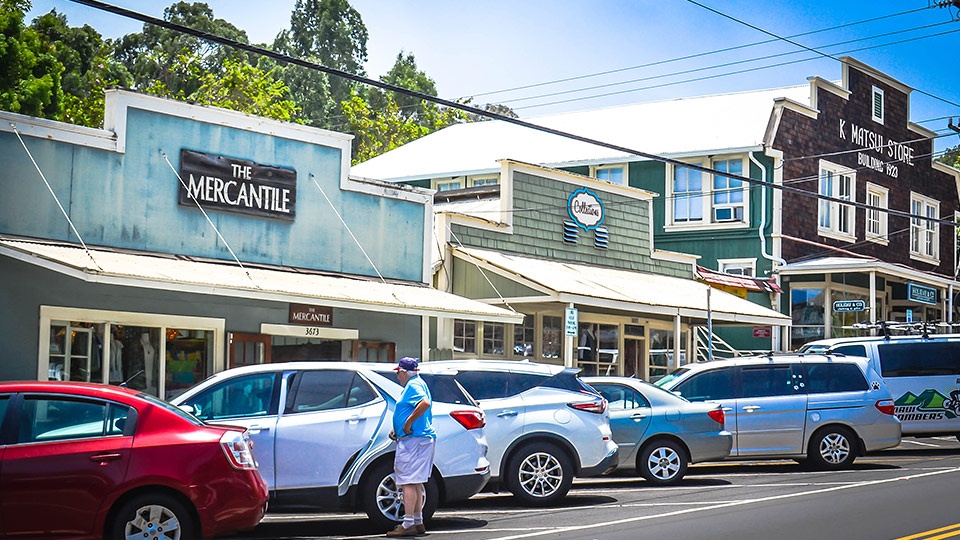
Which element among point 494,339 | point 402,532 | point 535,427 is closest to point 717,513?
point 535,427

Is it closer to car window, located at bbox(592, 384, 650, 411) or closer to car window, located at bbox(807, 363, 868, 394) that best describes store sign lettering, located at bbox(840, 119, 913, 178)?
car window, located at bbox(807, 363, 868, 394)

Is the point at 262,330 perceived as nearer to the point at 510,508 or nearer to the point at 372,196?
the point at 372,196

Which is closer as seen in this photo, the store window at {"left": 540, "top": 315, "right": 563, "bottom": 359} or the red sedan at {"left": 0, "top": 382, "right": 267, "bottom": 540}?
the red sedan at {"left": 0, "top": 382, "right": 267, "bottom": 540}

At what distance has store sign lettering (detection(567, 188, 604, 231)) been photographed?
27506mm

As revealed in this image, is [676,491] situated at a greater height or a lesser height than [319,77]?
lesser

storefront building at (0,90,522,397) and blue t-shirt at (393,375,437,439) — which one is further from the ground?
storefront building at (0,90,522,397)

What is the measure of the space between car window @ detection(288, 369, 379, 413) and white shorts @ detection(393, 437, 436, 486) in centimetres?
98

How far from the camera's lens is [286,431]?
1188 cm

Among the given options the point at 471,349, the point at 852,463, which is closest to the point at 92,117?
the point at 471,349

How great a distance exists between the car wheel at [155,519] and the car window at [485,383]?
4.82 metres

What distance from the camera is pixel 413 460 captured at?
449 inches

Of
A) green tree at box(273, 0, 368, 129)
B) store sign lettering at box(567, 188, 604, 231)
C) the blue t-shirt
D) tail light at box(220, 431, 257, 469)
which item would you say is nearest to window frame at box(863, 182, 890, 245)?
store sign lettering at box(567, 188, 604, 231)

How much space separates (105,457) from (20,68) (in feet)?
95.4

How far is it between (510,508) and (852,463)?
7.40 meters
